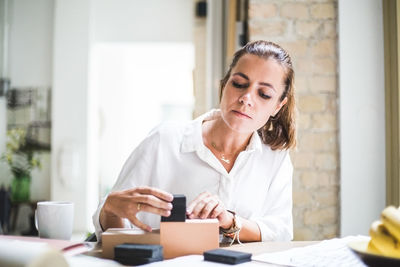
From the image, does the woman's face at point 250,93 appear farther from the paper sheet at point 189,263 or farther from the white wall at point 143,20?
the white wall at point 143,20

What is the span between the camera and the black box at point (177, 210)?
3.02ft

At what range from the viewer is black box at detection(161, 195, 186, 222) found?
921 mm

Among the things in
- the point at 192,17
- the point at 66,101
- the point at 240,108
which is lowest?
the point at 240,108

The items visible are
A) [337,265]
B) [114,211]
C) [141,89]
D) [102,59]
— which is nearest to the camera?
[337,265]

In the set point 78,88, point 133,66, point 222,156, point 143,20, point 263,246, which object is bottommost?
point 263,246

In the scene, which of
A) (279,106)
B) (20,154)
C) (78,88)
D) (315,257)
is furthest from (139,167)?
(20,154)

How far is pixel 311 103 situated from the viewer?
7.02 feet

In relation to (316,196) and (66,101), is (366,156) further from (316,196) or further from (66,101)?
(66,101)

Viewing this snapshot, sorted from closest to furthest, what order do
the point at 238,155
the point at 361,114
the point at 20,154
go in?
the point at 238,155 → the point at 361,114 → the point at 20,154

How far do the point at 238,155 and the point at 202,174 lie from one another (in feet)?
0.45

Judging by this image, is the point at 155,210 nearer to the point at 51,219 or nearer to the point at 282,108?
the point at 51,219

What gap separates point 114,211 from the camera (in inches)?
42.4

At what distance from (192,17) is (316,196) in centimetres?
270

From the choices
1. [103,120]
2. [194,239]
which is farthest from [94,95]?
[194,239]
